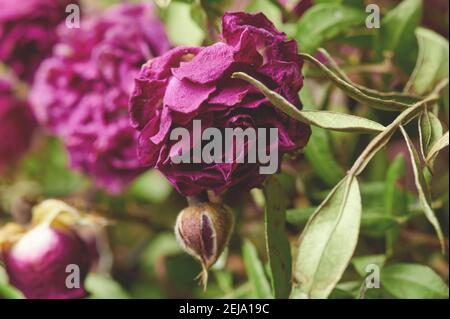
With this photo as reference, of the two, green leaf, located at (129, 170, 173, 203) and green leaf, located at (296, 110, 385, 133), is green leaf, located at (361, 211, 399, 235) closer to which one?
green leaf, located at (296, 110, 385, 133)

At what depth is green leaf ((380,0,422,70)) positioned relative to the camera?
48 centimetres

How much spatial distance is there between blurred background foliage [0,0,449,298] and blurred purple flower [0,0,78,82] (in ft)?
0.38

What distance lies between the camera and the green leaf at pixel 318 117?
32cm

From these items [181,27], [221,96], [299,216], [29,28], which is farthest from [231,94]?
[29,28]

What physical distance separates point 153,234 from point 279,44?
1.17ft

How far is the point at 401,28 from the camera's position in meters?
0.48

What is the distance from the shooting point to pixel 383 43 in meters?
0.49

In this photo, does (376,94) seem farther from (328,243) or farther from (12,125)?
(12,125)

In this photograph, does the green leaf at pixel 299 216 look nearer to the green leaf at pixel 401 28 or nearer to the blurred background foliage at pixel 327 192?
the blurred background foliage at pixel 327 192

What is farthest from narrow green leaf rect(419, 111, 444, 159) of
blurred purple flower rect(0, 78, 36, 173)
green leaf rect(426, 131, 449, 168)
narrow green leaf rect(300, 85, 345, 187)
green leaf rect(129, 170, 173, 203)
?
blurred purple flower rect(0, 78, 36, 173)

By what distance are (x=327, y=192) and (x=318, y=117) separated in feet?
0.57

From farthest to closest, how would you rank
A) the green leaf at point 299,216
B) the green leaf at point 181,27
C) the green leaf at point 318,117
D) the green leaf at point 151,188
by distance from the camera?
the green leaf at point 151,188, the green leaf at point 181,27, the green leaf at point 299,216, the green leaf at point 318,117

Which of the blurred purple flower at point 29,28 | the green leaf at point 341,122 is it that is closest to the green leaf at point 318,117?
the green leaf at point 341,122

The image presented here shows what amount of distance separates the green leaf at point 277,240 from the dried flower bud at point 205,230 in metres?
0.02
